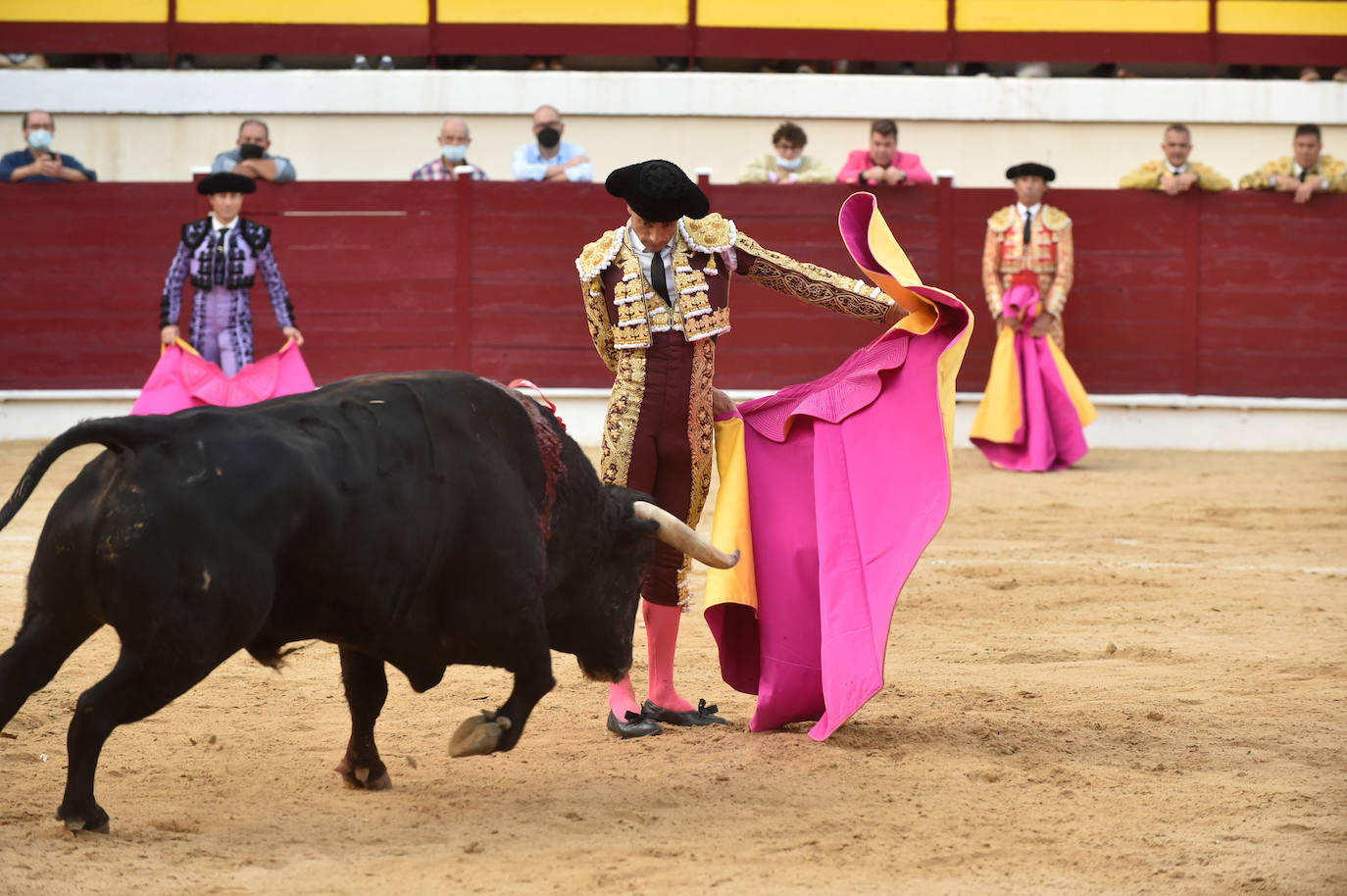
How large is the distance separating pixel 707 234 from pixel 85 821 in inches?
68.3

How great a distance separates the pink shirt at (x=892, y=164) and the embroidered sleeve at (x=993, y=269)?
81 centimetres

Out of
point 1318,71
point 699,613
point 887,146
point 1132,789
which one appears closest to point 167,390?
point 699,613

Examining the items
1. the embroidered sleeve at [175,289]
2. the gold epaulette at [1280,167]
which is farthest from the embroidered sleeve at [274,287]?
the gold epaulette at [1280,167]

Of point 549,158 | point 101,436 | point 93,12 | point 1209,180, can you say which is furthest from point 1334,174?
point 101,436

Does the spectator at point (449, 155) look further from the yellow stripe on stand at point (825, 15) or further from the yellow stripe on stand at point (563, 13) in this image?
the yellow stripe on stand at point (825, 15)

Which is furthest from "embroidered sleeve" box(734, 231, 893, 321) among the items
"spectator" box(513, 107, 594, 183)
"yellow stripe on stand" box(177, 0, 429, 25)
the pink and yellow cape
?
"yellow stripe on stand" box(177, 0, 429, 25)

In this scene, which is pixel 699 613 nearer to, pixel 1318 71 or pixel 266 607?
pixel 266 607

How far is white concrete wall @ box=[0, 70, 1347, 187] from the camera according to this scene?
11.3 metres

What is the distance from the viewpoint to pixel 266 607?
2607mm

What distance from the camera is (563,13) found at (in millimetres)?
11820

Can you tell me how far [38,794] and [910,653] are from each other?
2273 mm

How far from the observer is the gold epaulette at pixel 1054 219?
8883mm

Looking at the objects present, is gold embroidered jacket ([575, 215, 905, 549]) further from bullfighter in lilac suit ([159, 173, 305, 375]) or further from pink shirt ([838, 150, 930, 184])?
pink shirt ([838, 150, 930, 184])

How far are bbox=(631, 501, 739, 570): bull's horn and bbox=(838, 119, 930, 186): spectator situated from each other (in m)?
6.40
